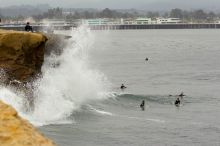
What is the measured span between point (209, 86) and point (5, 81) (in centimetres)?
3385

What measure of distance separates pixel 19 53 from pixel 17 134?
860 inches

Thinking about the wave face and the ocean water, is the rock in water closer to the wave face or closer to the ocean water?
the ocean water

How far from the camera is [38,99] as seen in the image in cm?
3127

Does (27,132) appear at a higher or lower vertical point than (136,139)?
higher

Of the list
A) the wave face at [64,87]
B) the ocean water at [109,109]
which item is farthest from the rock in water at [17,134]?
the wave face at [64,87]

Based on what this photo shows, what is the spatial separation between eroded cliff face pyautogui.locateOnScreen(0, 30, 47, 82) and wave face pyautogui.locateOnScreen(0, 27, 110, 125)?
3.28 feet

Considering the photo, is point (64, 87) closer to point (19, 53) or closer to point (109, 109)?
point (109, 109)

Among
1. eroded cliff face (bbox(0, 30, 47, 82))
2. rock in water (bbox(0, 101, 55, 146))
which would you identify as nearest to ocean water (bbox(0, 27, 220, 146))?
eroded cliff face (bbox(0, 30, 47, 82))

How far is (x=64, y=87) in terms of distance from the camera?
38.9 meters

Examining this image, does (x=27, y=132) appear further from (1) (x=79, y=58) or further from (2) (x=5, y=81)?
(1) (x=79, y=58)

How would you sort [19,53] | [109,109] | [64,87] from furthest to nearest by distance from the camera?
[109,109] < [64,87] < [19,53]

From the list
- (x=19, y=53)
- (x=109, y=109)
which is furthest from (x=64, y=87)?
(x=19, y=53)

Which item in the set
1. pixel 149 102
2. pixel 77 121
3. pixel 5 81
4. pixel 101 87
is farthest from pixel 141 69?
pixel 5 81

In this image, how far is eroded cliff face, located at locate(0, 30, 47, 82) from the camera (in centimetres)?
2681
